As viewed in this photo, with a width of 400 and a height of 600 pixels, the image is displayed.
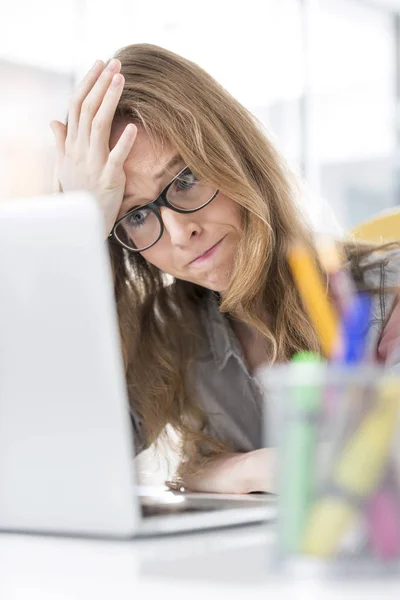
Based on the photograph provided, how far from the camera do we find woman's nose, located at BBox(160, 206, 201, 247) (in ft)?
4.00

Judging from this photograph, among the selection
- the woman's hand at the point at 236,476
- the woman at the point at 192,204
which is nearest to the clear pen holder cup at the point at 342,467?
the woman's hand at the point at 236,476

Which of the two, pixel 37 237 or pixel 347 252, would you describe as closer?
pixel 37 237

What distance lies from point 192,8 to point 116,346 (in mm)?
3724

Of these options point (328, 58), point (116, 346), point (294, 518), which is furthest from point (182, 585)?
point (328, 58)

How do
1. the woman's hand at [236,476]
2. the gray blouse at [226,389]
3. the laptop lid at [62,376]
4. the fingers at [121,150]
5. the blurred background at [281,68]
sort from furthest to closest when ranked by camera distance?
the blurred background at [281,68]
the gray blouse at [226,389]
the fingers at [121,150]
the woman's hand at [236,476]
the laptop lid at [62,376]

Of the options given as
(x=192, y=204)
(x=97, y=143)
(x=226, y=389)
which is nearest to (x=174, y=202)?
(x=192, y=204)

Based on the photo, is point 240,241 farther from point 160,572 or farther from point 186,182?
point 160,572

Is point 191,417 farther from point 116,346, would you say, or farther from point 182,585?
point 182,585

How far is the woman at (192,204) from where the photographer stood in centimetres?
120

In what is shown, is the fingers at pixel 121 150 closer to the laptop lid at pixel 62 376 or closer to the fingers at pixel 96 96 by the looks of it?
the fingers at pixel 96 96

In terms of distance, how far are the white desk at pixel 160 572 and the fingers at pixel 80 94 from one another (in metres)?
0.70

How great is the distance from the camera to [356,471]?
0.48 m

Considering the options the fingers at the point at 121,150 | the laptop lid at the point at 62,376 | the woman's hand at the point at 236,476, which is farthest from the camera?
the fingers at the point at 121,150

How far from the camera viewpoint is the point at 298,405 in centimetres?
48
